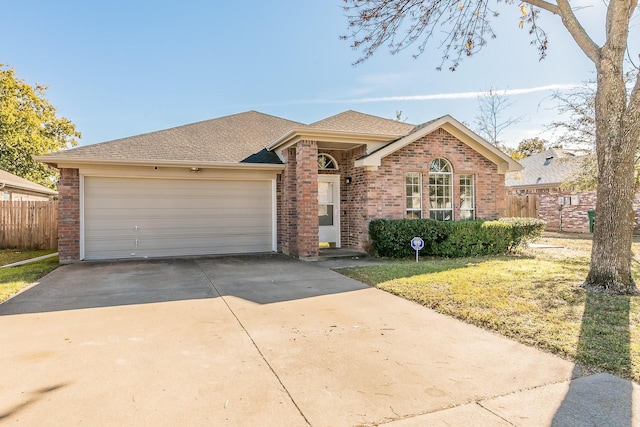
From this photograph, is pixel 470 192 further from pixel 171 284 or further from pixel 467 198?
pixel 171 284

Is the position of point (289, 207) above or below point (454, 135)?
below

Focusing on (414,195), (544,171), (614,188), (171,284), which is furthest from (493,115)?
(171,284)

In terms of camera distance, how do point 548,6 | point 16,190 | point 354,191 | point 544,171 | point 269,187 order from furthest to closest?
point 544,171 < point 16,190 < point 269,187 < point 354,191 < point 548,6

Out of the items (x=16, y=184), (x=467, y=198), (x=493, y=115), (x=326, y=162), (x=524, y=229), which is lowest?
(x=524, y=229)

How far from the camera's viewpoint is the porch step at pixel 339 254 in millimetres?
10386

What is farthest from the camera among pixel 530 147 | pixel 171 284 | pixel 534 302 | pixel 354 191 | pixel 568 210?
pixel 530 147

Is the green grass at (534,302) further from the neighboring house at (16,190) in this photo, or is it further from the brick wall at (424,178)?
the neighboring house at (16,190)

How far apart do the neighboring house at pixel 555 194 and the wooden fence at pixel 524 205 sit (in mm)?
384

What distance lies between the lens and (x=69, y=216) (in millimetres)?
9836

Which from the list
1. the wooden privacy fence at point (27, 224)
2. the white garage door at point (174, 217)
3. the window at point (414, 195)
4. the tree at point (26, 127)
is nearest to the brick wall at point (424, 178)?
the window at point (414, 195)

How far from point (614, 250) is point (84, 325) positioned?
8005 millimetres

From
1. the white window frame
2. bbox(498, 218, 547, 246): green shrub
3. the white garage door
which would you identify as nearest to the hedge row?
bbox(498, 218, 547, 246): green shrub

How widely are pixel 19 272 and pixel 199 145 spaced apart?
5.58 metres

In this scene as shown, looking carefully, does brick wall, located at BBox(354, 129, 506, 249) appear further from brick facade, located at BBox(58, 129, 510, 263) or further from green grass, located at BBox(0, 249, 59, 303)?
green grass, located at BBox(0, 249, 59, 303)
